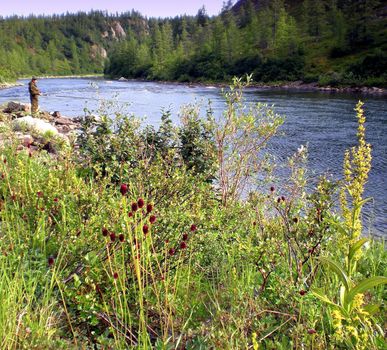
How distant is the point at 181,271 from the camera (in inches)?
169

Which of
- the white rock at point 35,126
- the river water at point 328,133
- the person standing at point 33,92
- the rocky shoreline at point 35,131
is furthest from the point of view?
the person standing at point 33,92

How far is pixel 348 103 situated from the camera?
122ft

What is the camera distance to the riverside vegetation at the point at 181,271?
2.70 metres

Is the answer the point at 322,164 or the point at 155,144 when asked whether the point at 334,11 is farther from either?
the point at 155,144

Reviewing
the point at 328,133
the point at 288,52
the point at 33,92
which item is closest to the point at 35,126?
the point at 33,92

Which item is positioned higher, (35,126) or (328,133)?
(35,126)

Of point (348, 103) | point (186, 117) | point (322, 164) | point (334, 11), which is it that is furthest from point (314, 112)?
point (334, 11)

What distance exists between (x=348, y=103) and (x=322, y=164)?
22.7 meters

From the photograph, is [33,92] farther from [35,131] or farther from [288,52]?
[288,52]

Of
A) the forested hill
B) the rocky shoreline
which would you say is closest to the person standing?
the rocky shoreline

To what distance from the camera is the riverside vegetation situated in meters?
2.70

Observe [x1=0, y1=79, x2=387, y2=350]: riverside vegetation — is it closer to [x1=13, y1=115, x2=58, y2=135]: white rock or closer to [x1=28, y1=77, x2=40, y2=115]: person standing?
[x1=13, y1=115, x2=58, y2=135]: white rock

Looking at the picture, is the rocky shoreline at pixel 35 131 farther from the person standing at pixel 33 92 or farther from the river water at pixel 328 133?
the river water at pixel 328 133

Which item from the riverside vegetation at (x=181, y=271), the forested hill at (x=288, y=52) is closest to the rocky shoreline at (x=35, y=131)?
the riverside vegetation at (x=181, y=271)
